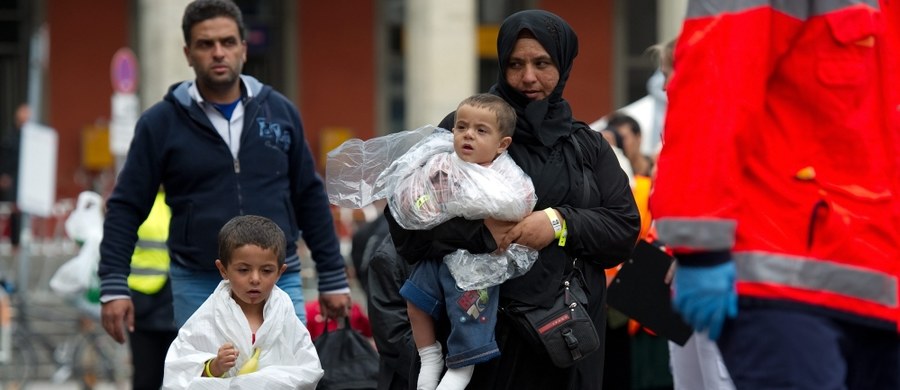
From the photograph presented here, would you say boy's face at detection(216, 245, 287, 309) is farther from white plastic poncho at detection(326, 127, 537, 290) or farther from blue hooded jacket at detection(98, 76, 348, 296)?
white plastic poncho at detection(326, 127, 537, 290)

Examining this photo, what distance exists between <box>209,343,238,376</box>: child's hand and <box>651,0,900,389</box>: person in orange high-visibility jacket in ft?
6.42

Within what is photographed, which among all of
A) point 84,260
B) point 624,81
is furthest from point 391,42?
point 84,260

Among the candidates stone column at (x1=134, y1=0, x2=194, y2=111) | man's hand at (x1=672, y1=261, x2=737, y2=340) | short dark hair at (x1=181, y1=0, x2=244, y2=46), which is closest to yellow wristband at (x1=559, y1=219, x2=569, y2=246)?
man's hand at (x1=672, y1=261, x2=737, y2=340)

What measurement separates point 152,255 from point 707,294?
5.87m

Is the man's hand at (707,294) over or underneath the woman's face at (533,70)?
underneath

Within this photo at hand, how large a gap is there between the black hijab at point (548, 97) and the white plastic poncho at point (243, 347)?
Result: 49.8 inches

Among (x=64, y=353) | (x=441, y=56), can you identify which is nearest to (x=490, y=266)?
(x=64, y=353)

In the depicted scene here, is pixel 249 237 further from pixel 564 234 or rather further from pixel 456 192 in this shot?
pixel 564 234

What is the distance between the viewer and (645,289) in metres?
7.28

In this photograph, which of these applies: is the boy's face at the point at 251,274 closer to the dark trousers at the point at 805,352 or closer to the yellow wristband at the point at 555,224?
the yellow wristband at the point at 555,224

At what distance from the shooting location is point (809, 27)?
4.50 metres

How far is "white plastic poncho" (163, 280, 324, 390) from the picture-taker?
19.4 ft

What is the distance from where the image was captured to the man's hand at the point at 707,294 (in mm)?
4293

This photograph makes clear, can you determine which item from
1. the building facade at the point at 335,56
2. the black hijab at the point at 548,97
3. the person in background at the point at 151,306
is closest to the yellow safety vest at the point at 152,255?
the person in background at the point at 151,306
